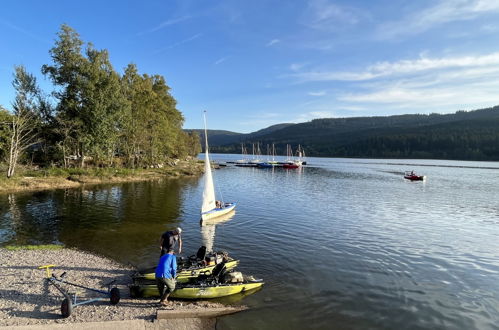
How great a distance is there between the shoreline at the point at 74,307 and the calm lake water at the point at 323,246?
1.92 m

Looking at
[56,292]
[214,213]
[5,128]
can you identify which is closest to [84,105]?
[5,128]

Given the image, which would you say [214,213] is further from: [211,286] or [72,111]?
Result: [72,111]

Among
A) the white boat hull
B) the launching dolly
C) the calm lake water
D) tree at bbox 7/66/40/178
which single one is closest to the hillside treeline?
tree at bbox 7/66/40/178

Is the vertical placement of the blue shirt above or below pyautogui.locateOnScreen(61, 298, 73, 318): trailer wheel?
above

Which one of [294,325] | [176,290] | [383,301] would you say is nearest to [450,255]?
[383,301]

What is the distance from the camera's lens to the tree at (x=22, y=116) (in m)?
54.6

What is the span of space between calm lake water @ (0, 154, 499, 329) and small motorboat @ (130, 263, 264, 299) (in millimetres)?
589

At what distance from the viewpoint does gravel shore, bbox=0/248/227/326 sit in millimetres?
12844

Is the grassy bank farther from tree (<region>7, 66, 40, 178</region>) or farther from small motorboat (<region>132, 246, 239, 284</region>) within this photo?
small motorboat (<region>132, 246, 239, 284</region>)

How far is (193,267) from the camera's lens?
58.2ft

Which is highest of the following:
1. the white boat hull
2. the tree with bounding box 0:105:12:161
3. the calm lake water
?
the tree with bounding box 0:105:12:161

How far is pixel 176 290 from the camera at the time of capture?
607 inches

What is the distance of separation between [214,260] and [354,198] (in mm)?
42973

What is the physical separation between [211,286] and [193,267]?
228 cm
